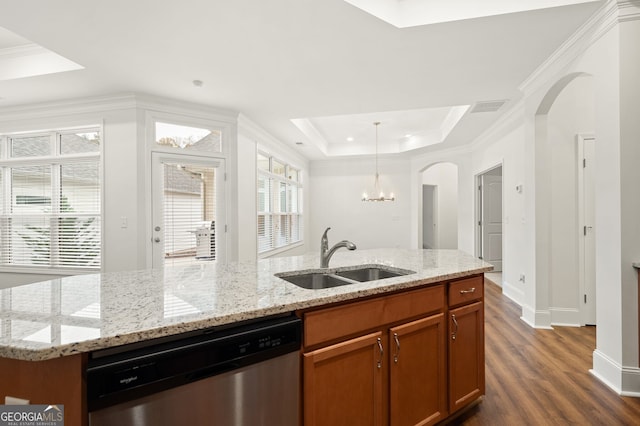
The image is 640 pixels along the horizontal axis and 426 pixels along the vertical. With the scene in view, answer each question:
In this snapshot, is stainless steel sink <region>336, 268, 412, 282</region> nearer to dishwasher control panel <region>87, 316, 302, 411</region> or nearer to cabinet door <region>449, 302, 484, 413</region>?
cabinet door <region>449, 302, 484, 413</region>

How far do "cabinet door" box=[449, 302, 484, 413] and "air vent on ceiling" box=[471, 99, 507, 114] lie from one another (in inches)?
120

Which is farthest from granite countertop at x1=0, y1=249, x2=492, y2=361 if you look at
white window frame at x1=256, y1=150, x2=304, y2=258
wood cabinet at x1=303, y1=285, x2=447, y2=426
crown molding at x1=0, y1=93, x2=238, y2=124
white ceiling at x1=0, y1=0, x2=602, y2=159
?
white window frame at x1=256, y1=150, x2=304, y2=258

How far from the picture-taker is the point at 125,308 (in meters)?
1.14

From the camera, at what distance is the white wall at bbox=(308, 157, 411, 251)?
25.4 feet

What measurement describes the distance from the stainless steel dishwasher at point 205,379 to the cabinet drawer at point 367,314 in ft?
0.30

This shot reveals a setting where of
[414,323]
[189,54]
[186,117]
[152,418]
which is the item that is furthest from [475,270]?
[186,117]

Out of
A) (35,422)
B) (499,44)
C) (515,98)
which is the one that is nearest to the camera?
(35,422)

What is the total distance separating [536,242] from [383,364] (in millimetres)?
2740

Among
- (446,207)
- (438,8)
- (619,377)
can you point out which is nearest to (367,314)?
(619,377)

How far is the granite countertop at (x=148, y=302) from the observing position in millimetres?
885

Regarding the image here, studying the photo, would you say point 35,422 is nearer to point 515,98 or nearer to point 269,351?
point 269,351

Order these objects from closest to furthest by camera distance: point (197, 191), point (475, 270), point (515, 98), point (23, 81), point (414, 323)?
1. point (414, 323)
2. point (475, 270)
3. point (23, 81)
4. point (515, 98)
5. point (197, 191)

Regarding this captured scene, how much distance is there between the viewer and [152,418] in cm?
94

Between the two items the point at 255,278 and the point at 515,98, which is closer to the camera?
the point at 255,278
